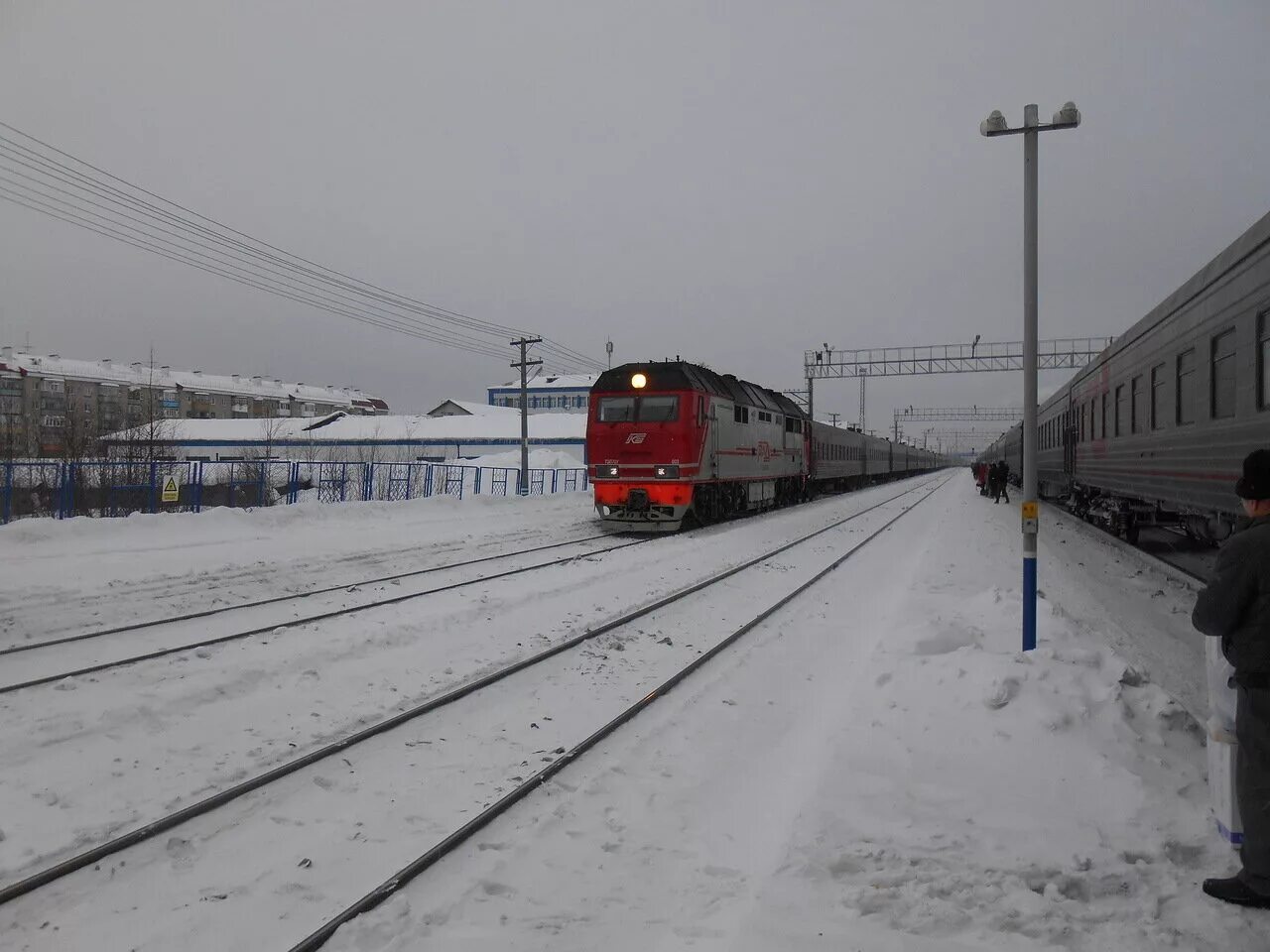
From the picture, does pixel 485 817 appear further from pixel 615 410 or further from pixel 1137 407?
pixel 615 410

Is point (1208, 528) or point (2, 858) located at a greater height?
point (1208, 528)

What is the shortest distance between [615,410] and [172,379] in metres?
89.2

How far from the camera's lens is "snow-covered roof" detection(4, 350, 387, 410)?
77312mm

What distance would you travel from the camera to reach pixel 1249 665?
117 inches

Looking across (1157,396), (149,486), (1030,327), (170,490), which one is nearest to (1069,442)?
(1157,396)

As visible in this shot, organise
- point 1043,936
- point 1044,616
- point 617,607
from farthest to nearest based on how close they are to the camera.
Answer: point 617,607, point 1044,616, point 1043,936

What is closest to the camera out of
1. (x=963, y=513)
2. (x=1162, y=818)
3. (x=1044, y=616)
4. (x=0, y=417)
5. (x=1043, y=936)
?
(x=1043, y=936)

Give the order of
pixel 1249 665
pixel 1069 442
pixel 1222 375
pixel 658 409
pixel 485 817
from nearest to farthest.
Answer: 1. pixel 1249 665
2. pixel 485 817
3. pixel 1222 375
4. pixel 658 409
5. pixel 1069 442

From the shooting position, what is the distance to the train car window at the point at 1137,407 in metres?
12.0

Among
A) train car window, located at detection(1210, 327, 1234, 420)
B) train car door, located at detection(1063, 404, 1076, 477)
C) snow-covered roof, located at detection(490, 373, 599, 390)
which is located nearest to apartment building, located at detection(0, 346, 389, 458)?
snow-covered roof, located at detection(490, 373, 599, 390)

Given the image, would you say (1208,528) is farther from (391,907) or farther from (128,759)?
(128,759)

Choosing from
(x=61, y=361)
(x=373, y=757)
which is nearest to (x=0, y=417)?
(x=61, y=361)

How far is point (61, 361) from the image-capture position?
261 feet

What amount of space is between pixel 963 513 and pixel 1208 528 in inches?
590
